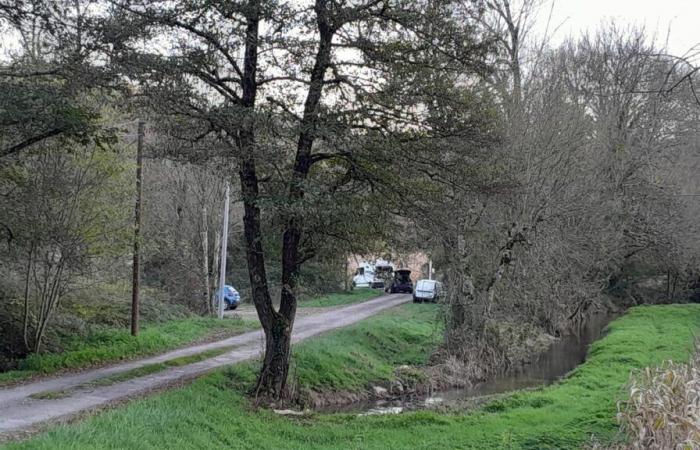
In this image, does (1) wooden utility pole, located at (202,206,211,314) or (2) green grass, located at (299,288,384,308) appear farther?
(2) green grass, located at (299,288,384,308)

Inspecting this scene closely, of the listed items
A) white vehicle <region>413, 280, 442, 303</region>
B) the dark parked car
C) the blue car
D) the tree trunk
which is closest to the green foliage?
the tree trunk

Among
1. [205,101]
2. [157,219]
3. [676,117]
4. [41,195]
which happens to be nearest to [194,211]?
[157,219]

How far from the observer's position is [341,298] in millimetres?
39688

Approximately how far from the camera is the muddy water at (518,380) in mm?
16422

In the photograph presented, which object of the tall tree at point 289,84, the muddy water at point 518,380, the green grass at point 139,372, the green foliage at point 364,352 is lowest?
the muddy water at point 518,380

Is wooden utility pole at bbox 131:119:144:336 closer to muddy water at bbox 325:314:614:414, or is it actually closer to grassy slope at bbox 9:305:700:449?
grassy slope at bbox 9:305:700:449

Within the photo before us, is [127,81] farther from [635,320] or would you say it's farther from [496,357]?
[635,320]

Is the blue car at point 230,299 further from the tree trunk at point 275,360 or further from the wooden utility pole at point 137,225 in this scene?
the tree trunk at point 275,360

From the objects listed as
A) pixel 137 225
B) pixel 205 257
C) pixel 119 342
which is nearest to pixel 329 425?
pixel 119 342

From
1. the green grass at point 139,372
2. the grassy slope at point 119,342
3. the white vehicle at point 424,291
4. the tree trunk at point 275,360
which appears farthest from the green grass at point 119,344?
the white vehicle at point 424,291

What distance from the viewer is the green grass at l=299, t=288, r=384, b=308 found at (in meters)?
36.0

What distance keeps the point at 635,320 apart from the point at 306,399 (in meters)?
21.3

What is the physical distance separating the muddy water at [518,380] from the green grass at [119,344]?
5573mm

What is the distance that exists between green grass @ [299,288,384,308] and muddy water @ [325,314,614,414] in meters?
13.3
